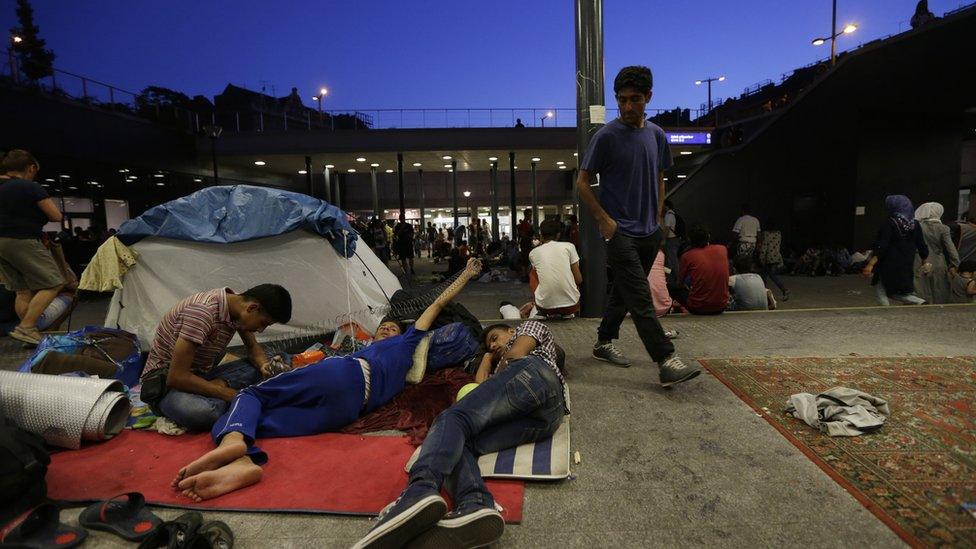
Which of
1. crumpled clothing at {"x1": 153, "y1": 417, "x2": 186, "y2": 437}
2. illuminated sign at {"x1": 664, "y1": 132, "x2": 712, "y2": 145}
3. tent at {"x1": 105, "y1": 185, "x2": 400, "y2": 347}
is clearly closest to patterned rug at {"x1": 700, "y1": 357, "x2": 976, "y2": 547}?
crumpled clothing at {"x1": 153, "y1": 417, "x2": 186, "y2": 437}

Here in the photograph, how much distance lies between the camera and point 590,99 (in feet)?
18.6

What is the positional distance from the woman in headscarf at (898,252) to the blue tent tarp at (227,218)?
256 inches

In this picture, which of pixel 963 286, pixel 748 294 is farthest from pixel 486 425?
pixel 963 286

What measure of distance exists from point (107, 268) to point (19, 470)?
3387mm

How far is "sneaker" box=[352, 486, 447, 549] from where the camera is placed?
5.37 feet

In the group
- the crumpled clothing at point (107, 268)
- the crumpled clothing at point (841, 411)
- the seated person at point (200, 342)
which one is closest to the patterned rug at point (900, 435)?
the crumpled clothing at point (841, 411)

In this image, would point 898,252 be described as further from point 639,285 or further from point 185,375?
point 185,375

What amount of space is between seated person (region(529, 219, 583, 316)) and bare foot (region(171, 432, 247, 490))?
3.67 metres

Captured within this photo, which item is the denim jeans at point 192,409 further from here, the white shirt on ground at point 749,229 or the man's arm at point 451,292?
the white shirt on ground at point 749,229

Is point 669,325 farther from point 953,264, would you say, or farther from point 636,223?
point 953,264

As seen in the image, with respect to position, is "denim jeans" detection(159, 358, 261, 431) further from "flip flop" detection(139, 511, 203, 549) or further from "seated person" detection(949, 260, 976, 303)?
"seated person" detection(949, 260, 976, 303)

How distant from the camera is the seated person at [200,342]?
280 centimetres

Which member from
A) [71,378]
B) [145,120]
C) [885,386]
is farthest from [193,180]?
[885,386]

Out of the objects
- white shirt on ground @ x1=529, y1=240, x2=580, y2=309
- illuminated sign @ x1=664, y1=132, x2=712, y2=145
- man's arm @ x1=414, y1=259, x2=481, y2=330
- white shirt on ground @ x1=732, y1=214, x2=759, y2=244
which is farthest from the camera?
illuminated sign @ x1=664, y1=132, x2=712, y2=145
